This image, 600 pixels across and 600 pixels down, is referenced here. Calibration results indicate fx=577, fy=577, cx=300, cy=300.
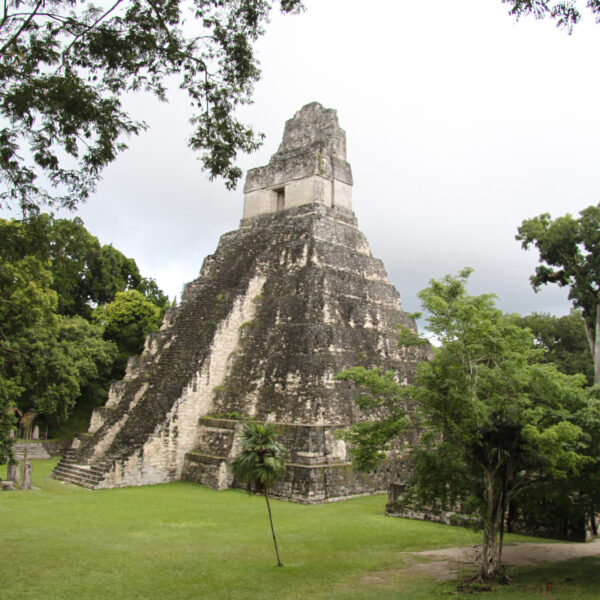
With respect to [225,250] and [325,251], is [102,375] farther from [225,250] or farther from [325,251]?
[325,251]

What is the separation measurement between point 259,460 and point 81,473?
9.54 meters

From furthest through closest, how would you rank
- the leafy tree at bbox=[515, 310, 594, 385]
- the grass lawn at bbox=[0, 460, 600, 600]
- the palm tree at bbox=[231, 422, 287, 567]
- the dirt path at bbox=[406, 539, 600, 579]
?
the leafy tree at bbox=[515, 310, 594, 385], the dirt path at bbox=[406, 539, 600, 579], the palm tree at bbox=[231, 422, 287, 567], the grass lawn at bbox=[0, 460, 600, 600]

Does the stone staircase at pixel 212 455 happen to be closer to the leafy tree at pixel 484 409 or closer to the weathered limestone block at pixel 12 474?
the weathered limestone block at pixel 12 474

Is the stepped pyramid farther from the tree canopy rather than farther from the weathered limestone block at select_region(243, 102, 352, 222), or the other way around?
the tree canopy

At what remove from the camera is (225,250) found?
2269cm

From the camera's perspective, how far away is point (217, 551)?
998 cm

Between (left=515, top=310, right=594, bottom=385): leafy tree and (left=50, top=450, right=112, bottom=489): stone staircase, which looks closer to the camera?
(left=50, top=450, right=112, bottom=489): stone staircase

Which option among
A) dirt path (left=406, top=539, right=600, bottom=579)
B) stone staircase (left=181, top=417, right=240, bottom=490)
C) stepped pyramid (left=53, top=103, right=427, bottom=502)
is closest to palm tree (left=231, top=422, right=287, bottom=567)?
dirt path (left=406, top=539, right=600, bottom=579)

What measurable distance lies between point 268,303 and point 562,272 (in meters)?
10.6

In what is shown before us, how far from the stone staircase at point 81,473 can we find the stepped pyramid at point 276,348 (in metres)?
0.05

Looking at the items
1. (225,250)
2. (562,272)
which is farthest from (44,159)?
(562,272)

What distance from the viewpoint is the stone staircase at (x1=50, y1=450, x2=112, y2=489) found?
15.9 m

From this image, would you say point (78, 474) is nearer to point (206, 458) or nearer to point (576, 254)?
point (206, 458)

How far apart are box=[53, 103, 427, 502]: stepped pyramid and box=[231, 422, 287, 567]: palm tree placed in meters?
5.37
